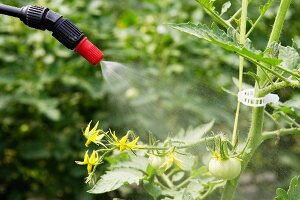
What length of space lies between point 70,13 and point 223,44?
4.23 ft

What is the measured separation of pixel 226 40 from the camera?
2.14 ft

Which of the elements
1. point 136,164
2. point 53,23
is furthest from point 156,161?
point 53,23

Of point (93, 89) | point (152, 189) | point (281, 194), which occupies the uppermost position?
point (281, 194)

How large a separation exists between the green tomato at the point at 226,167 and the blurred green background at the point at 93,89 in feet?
3.27

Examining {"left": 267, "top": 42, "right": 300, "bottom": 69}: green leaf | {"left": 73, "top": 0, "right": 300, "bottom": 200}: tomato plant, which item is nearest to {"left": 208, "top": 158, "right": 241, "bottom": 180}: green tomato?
{"left": 73, "top": 0, "right": 300, "bottom": 200}: tomato plant

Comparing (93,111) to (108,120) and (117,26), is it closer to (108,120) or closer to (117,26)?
(108,120)

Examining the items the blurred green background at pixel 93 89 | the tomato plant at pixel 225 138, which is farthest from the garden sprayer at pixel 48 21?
the blurred green background at pixel 93 89

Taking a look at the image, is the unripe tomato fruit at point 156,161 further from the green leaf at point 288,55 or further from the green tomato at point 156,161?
the green leaf at point 288,55

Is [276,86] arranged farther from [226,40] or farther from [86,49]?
[86,49]

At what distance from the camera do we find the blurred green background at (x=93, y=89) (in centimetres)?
185

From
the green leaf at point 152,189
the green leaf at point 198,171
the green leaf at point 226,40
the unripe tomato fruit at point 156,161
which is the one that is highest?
the green leaf at point 226,40

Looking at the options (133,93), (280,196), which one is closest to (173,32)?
(133,93)

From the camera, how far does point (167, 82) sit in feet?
6.38

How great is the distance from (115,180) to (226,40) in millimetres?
299
